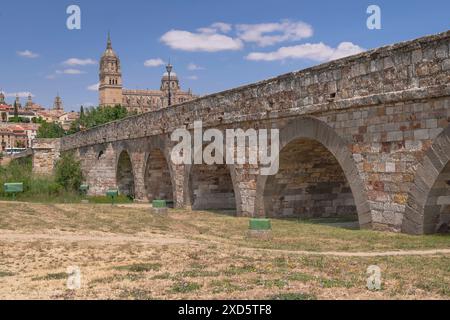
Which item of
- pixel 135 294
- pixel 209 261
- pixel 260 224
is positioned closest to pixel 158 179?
pixel 260 224

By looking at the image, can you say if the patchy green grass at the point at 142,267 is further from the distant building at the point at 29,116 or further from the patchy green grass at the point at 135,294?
the distant building at the point at 29,116

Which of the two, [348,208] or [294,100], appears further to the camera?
[348,208]

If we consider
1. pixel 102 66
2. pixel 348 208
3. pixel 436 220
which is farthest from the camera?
pixel 102 66

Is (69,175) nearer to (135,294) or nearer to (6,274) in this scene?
(6,274)

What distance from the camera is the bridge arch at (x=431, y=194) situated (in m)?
8.65

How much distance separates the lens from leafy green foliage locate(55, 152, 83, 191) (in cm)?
2784

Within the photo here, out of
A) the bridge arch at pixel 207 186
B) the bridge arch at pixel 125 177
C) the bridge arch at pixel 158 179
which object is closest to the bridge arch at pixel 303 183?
the bridge arch at pixel 207 186

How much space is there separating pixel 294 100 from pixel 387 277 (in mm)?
6837

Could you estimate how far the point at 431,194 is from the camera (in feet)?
29.1

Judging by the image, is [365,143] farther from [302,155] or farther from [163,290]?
[163,290]

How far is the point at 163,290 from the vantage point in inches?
217

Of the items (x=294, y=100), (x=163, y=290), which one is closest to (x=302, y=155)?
(x=294, y=100)

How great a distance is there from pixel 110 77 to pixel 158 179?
96.9 m
